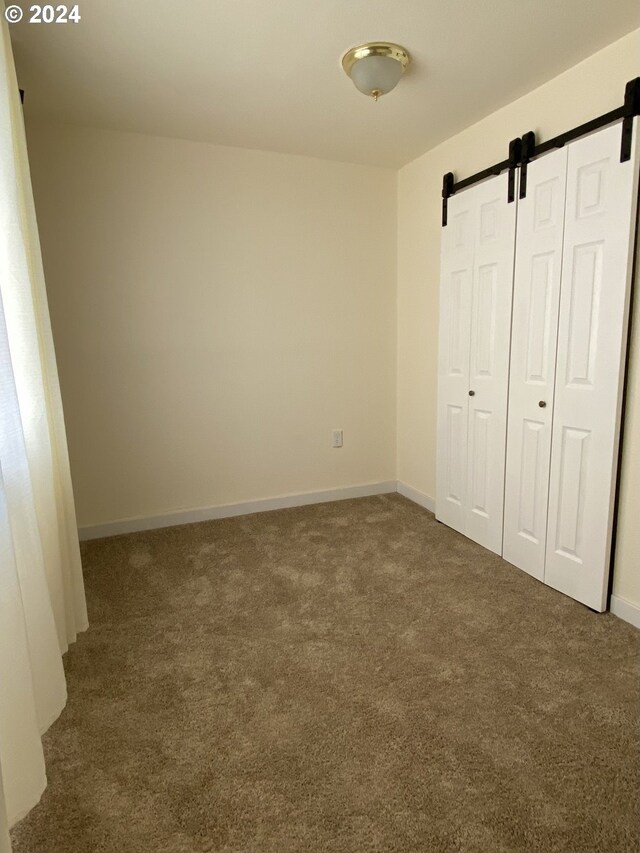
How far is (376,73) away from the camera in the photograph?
2.03 metres

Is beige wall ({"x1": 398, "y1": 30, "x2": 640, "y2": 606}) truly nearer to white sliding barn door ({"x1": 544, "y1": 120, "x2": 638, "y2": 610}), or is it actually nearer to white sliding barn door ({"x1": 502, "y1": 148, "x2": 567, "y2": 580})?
white sliding barn door ({"x1": 544, "y1": 120, "x2": 638, "y2": 610})

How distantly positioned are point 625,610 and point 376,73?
2.51m

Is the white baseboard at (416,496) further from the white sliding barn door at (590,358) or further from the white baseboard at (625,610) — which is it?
the white baseboard at (625,610)

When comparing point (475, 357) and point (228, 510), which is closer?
point (475, 357)

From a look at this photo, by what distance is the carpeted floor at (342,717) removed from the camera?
123 centimetres

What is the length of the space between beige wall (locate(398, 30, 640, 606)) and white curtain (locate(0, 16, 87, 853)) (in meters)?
2.21

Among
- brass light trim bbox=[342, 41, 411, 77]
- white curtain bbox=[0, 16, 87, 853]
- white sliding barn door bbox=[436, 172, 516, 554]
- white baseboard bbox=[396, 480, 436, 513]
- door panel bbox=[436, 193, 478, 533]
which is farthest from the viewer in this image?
white baseboard bbox=[396, 480, 436, 513]

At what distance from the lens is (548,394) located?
2.32 m

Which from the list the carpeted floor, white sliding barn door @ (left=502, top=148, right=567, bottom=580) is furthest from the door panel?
the carpeted floor

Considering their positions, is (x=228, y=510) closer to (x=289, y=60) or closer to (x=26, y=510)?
(x=26, y=510)

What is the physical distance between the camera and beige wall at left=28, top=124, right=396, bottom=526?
9.43ft

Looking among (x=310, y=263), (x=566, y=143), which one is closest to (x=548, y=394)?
(x=566, y=143)

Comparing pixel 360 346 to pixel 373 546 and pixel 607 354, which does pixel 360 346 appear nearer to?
pixel 373 546

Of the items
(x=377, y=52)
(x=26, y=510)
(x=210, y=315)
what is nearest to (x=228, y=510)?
(x=210, y=315)
